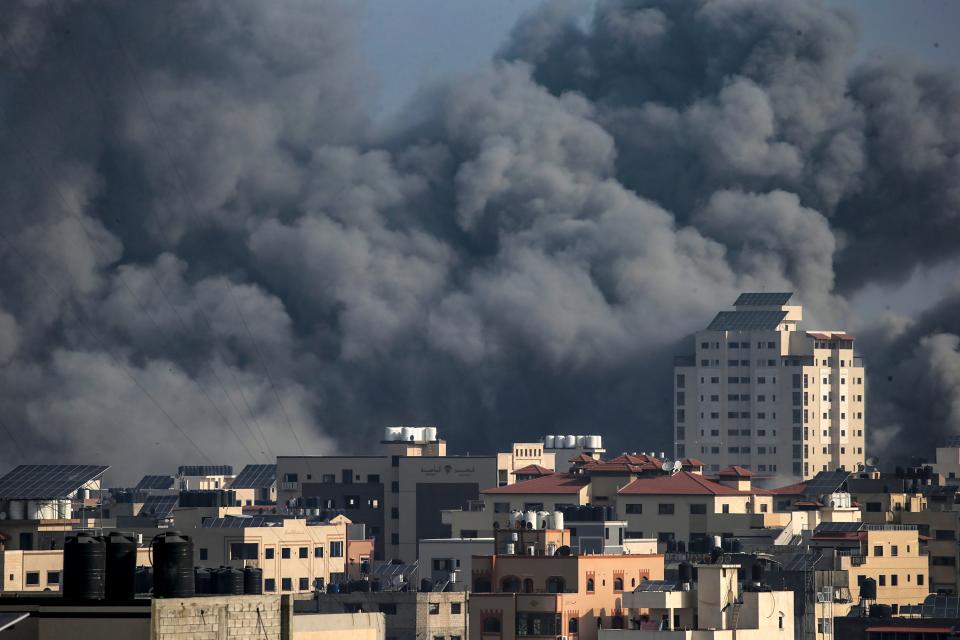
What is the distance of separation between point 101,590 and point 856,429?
9175cm

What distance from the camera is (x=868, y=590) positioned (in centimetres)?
4806

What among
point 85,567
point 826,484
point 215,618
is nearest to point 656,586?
point 85,567

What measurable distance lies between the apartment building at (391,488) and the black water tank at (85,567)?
63.1 m

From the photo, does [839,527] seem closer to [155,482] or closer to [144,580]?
[144,580]

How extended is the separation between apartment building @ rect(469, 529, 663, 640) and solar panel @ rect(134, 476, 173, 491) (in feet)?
170

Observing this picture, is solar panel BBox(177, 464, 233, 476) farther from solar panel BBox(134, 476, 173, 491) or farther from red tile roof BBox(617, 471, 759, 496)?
red tile roof BBox(617, 471, 759, 496)

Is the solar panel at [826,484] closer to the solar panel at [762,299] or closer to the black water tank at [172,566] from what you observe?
the solar panel at [762,299]

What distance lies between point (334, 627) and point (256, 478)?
69.1 metres

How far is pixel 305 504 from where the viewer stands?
79.2 metres

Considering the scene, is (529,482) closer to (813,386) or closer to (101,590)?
(813,386)

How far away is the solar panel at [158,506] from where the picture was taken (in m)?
68.6

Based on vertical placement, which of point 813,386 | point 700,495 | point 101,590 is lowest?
point 101,590

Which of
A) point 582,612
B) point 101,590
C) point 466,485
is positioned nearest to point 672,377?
point 466,485

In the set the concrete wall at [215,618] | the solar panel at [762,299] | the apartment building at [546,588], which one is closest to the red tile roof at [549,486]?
the apartment building at [546,588]
